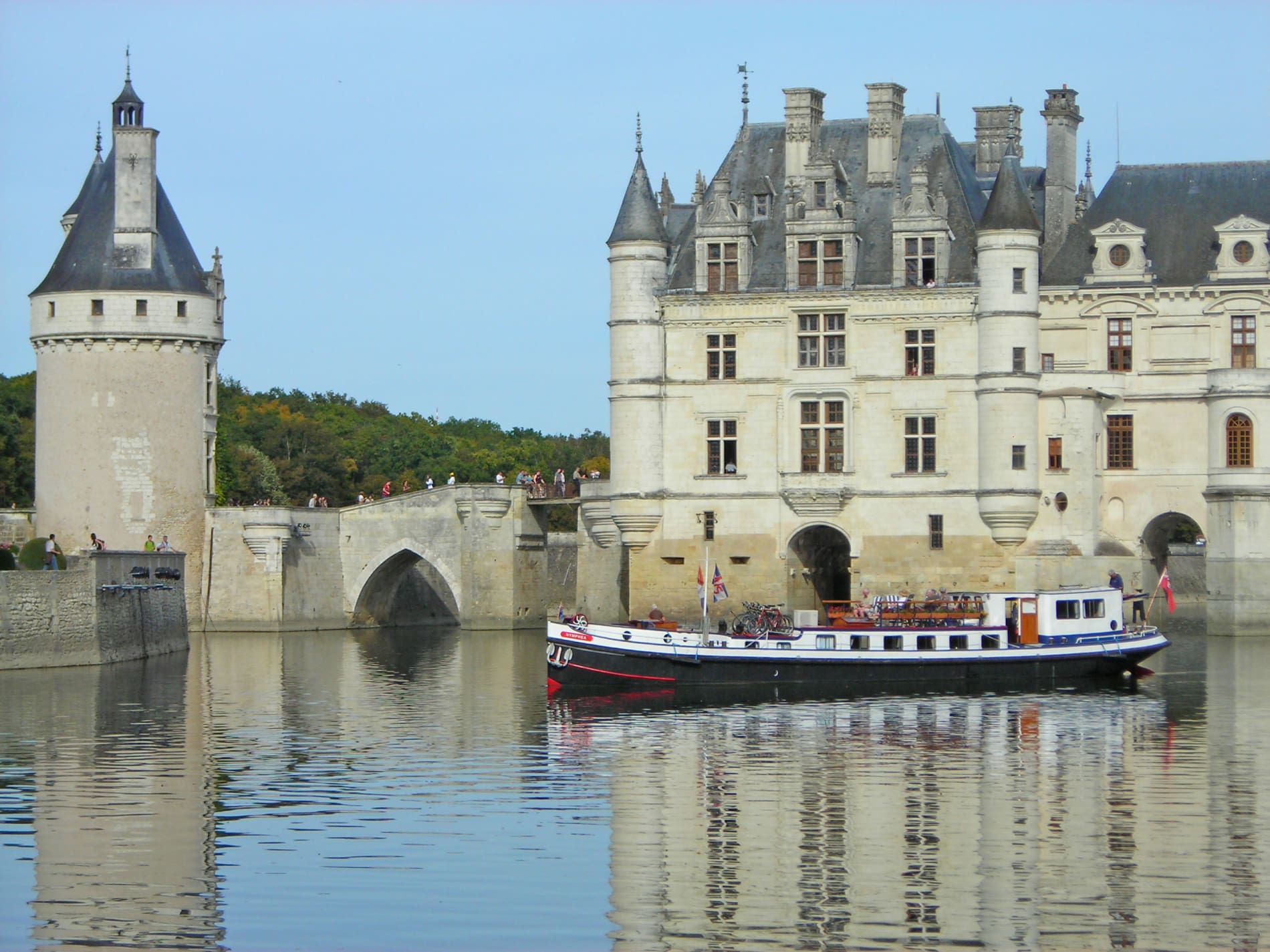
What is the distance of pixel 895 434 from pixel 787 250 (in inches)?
230

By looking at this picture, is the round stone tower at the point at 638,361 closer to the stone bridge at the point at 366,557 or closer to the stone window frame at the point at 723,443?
the stone window frame at the point at 723,443

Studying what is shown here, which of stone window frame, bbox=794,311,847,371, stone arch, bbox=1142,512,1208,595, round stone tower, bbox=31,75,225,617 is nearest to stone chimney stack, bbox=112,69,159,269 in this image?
round stone tower, bbox=31,75,225,617

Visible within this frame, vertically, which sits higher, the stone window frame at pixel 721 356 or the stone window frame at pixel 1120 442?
the stone window frame at pixel 721 356

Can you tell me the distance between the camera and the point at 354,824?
2745 centimetres

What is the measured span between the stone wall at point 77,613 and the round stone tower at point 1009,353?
21812mm

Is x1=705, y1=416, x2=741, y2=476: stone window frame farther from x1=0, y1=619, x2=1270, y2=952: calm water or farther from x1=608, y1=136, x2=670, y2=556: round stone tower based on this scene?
x1=0, y1=619, x2=1270, y2=952: calm water

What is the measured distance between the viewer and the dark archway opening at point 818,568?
61.3 metres

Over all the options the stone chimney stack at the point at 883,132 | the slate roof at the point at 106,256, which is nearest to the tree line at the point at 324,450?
the slate roof at the point at 106,256

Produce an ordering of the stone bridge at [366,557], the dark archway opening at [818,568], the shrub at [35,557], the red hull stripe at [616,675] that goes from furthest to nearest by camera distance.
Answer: the stone bridge at [366,557]
the dark archway opening at [818,568]
the shrub at [35,557]
the red hull stripe at [616,675]

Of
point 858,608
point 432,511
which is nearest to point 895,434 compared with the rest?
point 858,608

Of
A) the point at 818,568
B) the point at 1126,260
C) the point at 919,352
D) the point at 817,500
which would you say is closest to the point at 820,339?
the point at 919,352

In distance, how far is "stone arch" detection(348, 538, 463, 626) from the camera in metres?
72.1

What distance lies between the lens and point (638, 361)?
6166 cm

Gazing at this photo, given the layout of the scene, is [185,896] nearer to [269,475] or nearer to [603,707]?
[603,707]
